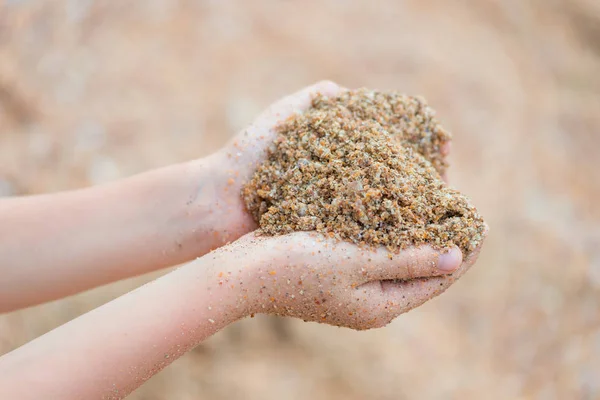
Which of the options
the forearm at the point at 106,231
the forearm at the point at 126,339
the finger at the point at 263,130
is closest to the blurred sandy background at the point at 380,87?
the forearm at the point at 106,231

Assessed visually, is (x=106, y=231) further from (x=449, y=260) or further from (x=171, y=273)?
(x=449, y=260)

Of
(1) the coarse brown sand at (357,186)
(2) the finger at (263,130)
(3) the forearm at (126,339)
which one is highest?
(2) the finger at (263,130)

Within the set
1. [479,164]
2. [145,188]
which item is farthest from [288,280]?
[479,164]

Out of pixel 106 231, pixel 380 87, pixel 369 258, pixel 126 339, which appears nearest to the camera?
pixel 126 339

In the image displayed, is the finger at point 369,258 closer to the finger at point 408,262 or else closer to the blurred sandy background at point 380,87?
the finger at point 408,262

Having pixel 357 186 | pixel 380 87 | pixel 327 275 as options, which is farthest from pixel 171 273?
pixel 380 87

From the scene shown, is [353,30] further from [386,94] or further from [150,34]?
[386,94]

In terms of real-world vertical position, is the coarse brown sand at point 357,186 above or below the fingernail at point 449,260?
above

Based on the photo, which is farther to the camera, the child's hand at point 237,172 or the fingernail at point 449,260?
the child's hand at point 237,172
